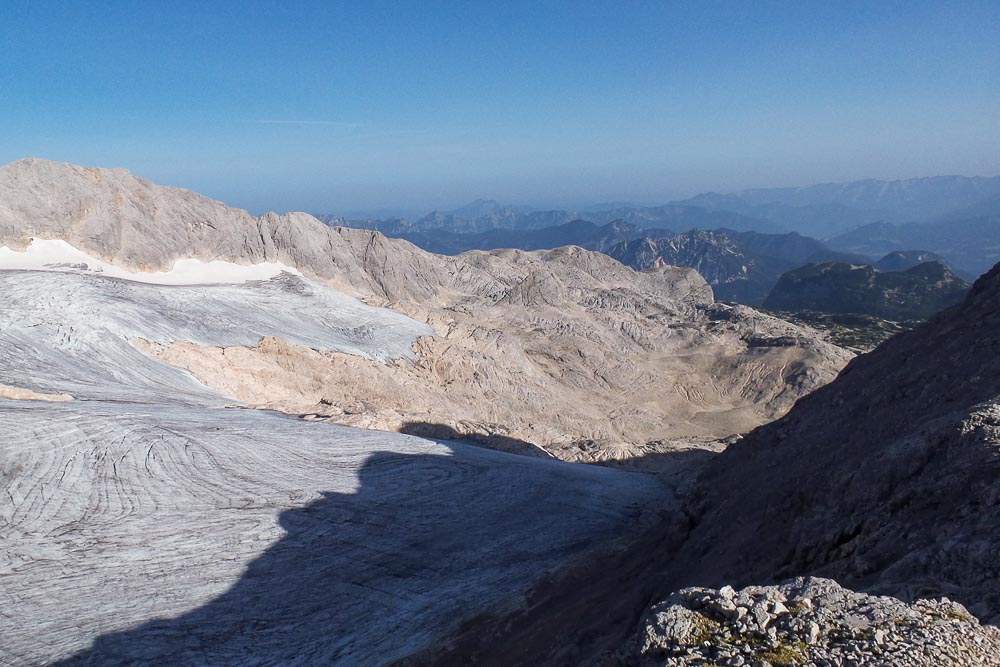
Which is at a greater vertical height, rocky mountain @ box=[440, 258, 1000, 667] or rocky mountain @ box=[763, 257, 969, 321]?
rocky mountain @ box=[440, 258, 1000, 667]

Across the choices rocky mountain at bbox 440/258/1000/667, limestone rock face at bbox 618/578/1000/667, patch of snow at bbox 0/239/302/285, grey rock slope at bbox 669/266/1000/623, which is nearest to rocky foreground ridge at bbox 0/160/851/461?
patch of snow at bbox 0/239/302/285

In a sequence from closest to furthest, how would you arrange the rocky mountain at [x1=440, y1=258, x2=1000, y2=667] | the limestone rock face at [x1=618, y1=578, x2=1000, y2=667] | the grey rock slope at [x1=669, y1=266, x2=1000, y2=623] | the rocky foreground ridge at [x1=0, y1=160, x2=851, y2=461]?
1. the limestone rock face at [x1=618, y1=578, x2=1000, y2=667]
2. the rocky mountain at [x1=440, y1=258, x2=1000, y2=667]
3. the grey rock slope at [x1=669, y1=266, x2=1000, y2=623]
4. the rocky foreground ridge at [x1=0, y1=160, x2=851, y2=461]

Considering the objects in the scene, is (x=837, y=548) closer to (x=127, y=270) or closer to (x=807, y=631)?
(x=807, y=631)

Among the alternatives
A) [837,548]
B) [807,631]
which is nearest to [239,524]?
[837,548]

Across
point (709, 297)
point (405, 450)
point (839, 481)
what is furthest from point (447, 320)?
point (709, 297)

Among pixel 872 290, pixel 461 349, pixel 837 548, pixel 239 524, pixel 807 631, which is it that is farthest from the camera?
pixel 872 290

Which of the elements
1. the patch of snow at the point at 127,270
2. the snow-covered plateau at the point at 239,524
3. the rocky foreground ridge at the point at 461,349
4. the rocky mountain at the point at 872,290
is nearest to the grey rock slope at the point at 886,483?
the snow-covered plateau at the point at 239,524

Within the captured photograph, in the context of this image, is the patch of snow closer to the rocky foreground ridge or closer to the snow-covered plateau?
the rocky foreground ridge
